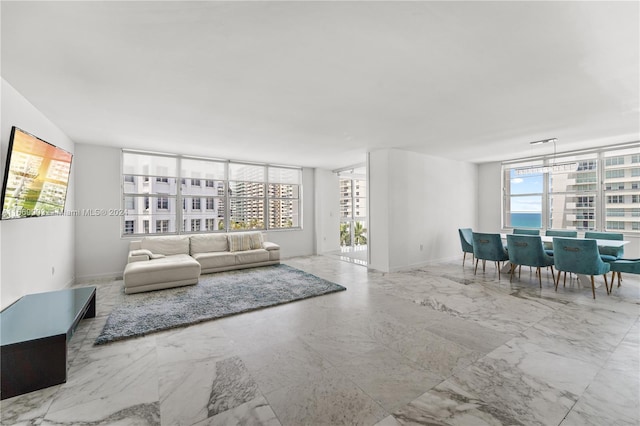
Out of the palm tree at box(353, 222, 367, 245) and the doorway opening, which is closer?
the doorway opening

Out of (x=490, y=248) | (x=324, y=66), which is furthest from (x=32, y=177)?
(x=490, y=248)

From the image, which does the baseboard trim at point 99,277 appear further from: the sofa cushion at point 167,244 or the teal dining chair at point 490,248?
the teal dining chair at point 490,248

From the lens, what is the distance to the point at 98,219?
5.20m

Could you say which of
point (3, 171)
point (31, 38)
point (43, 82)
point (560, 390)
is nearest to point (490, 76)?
point (560, 390)

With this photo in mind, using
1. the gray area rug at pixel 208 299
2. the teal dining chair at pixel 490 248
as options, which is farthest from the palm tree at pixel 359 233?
the teal dining chair at pixel 490 248

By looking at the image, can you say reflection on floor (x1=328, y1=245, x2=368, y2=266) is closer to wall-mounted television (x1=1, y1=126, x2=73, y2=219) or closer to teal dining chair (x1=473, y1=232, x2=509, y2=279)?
teal dining chair (x1=473, y1=232, x2=509, y2=279)

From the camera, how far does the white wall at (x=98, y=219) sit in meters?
5.06

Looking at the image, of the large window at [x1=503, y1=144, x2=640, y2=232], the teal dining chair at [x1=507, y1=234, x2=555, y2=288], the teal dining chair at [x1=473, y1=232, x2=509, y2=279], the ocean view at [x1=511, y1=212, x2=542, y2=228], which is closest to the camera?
the teal dining chair at [x1=507, y1=234, x2=555, y2=288]

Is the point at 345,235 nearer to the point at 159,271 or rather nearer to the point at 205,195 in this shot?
the point at 205,195

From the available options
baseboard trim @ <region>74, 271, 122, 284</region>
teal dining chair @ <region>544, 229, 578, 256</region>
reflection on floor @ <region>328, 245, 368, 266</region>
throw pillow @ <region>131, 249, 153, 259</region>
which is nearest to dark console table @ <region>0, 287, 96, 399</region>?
throw pillow @ <region>131, 249, 153, 259</region>

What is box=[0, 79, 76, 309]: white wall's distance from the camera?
8.56ft

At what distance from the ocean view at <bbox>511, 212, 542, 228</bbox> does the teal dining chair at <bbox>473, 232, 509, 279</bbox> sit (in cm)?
241

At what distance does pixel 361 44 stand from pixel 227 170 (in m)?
5.27

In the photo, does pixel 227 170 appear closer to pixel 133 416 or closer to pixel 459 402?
pixel 133 416
